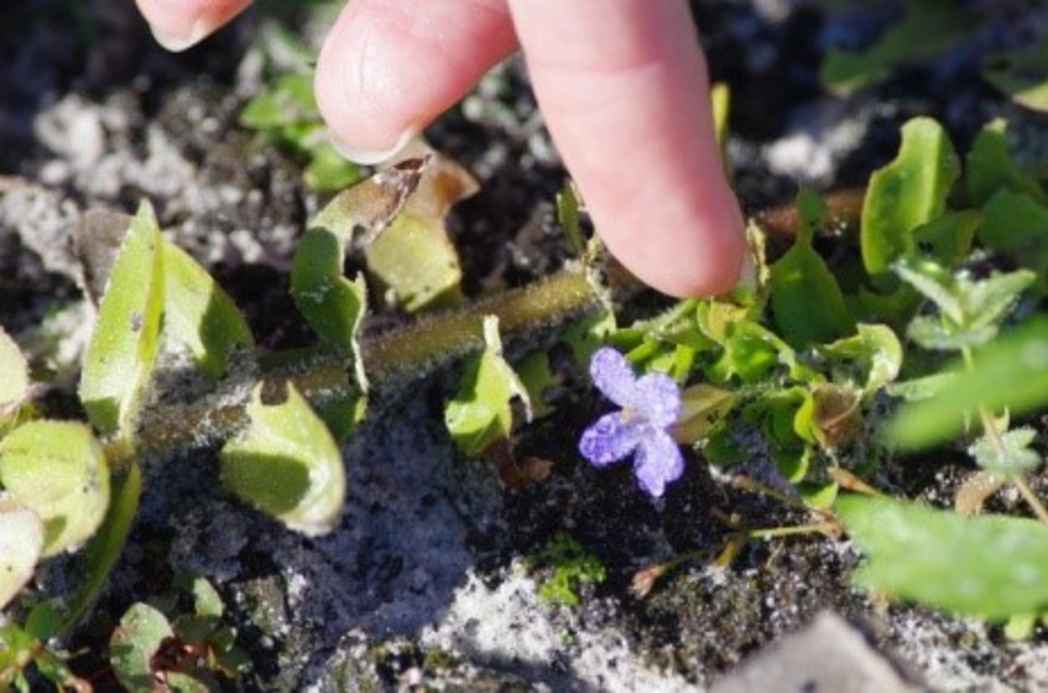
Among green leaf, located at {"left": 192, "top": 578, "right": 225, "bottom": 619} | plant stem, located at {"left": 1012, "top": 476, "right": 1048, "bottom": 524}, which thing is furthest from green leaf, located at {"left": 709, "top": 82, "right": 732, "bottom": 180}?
green leaf, located at {"left": 192, "top": 578, "right": 225, "bottom": 619}

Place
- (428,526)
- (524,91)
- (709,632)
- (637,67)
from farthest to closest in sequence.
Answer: (524,91) → (428,526) → (709,632) → (637,67)

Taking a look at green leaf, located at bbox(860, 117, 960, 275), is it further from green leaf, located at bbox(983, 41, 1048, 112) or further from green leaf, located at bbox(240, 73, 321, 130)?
green leaf, located at bbox(240, 73, 321, 130)

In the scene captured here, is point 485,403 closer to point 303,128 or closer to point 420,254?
point 420,254

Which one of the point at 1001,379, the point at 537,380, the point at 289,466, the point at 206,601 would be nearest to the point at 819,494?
the point at 537,380

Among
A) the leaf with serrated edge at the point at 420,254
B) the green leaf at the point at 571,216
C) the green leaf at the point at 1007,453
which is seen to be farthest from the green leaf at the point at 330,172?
the green leaf at the point at 1007,453

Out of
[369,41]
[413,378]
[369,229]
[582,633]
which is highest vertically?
[369,41]

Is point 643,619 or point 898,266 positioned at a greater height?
point 898,266

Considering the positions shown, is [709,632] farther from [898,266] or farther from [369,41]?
[369,41]

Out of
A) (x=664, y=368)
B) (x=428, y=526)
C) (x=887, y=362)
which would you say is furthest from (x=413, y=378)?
(x=887, y=362)
